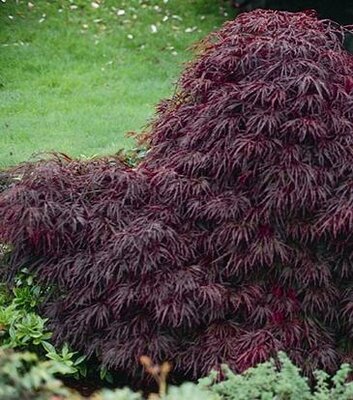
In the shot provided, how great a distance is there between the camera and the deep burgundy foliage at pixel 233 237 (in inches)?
226

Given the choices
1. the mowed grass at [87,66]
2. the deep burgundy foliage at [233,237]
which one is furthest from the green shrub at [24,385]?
the mowed grass at [87,66]

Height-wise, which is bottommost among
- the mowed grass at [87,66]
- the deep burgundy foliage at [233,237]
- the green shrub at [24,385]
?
the mowed grass at [87,66]

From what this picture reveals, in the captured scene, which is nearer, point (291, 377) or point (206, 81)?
point (291, 377)

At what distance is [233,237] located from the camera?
18.9ft

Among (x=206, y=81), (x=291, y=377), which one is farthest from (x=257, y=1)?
(x=291, y=377)

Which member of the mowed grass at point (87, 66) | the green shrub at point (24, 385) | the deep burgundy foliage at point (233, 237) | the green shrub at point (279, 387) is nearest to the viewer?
the green shrub at point (24, 385)

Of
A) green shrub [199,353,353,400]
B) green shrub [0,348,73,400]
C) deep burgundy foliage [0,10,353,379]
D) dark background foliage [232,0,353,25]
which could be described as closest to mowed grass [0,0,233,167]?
dark background foliage [232,0,353,25]

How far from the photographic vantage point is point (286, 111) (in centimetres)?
585

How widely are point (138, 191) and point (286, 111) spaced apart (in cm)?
107

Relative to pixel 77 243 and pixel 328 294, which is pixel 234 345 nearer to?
pixel 328 294

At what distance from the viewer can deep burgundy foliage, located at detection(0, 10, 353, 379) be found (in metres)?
5.75

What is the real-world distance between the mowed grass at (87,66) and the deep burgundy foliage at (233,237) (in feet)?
11.4

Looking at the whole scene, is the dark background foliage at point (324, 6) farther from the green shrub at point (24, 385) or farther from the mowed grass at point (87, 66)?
the green shrub at point (24, 385)

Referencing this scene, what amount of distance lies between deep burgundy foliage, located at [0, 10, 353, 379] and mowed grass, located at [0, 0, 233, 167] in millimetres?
3484
